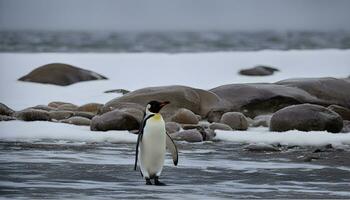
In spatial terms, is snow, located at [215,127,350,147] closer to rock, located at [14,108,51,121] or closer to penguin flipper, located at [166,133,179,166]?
penguin flipper, located at [166,133,179,166]

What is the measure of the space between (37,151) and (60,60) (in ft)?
30.3

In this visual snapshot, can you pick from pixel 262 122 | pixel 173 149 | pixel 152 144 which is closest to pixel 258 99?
pixel 262 122

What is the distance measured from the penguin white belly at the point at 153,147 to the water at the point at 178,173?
Result: 125mm

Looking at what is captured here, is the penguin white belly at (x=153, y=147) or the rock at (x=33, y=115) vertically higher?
the rock at (x=33, y=115)

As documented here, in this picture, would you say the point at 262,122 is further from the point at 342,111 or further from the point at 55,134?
the point at 55,134

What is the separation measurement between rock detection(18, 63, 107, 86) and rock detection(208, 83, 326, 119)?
333 centimetres

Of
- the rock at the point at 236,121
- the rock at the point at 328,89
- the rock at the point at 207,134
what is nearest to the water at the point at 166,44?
the rock at the point at 328,89

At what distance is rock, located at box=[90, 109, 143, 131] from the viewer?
1005 cm

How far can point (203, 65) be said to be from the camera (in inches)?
651

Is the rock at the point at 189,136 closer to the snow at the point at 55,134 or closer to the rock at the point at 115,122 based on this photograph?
the snow at the point at 55,134

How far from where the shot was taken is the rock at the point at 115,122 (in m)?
10.0

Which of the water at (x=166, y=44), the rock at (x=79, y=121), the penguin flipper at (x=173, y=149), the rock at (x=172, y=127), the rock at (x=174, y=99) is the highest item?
the water at (x=166, y=44)

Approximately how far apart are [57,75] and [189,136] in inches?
230

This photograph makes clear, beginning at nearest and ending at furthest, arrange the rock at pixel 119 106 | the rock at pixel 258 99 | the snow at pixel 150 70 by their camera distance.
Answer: the rock at pixel 119 106 → the rock at pixel 258 99 → the snow at pixel 150 70
